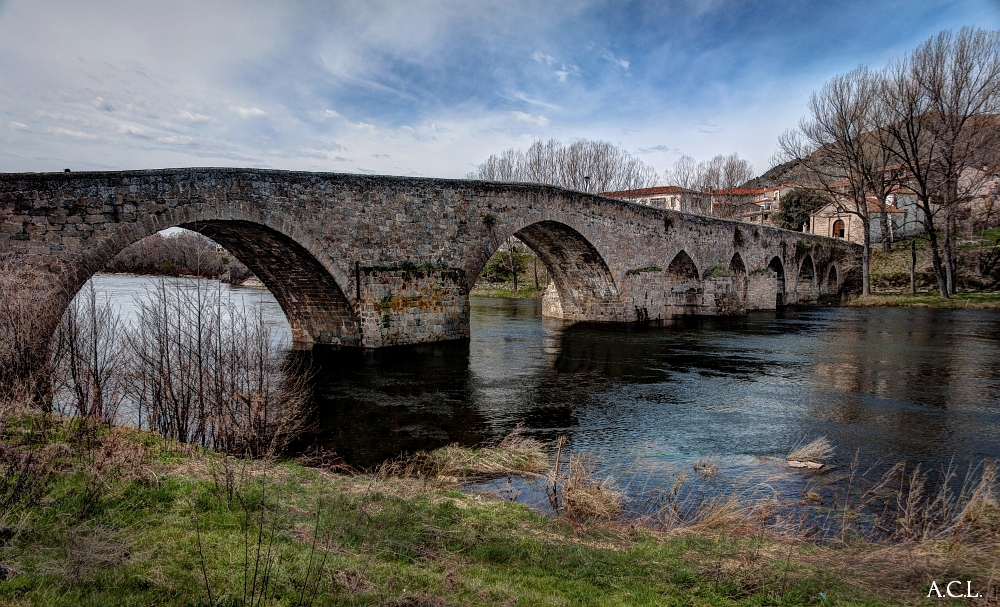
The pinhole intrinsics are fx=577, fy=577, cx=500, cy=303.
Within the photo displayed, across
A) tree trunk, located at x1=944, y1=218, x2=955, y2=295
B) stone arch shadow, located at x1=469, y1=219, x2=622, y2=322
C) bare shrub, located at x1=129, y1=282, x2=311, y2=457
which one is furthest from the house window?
bare shrub, located at x1=129, y1=282, x2=311, y2=457

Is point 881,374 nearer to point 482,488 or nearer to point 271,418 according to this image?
point 482,488

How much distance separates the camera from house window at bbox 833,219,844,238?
52.0 meters

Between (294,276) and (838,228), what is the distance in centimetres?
5211

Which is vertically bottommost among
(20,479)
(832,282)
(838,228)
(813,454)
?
(813,454)

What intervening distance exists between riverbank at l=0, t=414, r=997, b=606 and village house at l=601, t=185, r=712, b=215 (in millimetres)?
49126

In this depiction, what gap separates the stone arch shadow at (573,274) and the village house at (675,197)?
27849mm

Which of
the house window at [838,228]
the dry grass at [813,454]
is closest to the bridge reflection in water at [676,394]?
the dry grass at [813,454]

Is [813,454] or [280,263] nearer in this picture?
[813,454]

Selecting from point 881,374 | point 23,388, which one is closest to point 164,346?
point 23,388

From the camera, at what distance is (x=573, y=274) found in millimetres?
25703

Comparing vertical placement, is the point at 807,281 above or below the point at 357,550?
above

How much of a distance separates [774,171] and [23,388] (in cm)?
10131

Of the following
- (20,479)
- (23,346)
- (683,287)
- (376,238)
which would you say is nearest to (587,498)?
(20,479)

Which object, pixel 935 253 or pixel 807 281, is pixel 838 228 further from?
pixel 935 253
